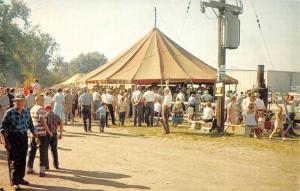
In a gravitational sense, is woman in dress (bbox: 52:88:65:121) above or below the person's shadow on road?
above

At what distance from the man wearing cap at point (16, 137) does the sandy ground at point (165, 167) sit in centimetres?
37

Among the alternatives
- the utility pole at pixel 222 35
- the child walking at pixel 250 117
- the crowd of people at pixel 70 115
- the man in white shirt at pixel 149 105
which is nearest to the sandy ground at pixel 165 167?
the crowd of people at pixel 70 115

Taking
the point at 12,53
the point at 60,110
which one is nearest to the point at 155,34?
the point at 60,110

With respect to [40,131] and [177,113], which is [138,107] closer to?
[177,113]

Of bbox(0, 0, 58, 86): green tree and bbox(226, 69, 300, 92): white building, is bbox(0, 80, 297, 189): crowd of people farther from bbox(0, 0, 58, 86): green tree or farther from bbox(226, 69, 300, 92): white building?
bbox(226, 69, 300, 92): white building

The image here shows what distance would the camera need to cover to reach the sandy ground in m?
8.00

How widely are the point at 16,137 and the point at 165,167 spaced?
3528 mm

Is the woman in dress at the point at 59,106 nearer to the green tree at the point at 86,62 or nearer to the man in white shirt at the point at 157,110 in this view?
the man in white shirt at the point at 157,110

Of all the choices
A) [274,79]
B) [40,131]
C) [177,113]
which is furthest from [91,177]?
[274,79]

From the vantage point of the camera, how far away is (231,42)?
15.8m

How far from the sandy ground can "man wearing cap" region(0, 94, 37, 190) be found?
1.20 feet

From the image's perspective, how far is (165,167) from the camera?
380 inches

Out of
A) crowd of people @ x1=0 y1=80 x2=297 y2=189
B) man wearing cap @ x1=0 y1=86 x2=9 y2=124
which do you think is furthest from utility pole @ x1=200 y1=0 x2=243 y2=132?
man wearing cap @ x1=0 y1=86 x2=9 y2=124

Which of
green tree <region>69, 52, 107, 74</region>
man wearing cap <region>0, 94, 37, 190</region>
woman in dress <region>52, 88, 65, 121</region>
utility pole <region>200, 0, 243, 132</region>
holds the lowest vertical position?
man wearing cap <region>0, 94, 37, 190</region>
